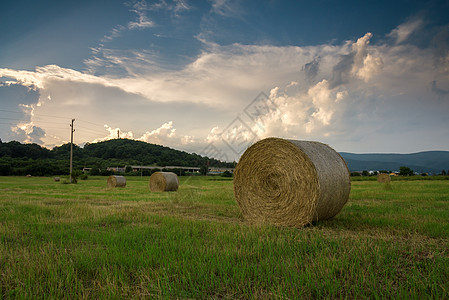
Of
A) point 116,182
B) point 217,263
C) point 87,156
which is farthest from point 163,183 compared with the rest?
point 87,156

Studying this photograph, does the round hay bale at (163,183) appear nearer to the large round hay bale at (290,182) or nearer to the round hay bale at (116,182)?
the round hay bale at (116,182)

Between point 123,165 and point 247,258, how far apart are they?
177 feet

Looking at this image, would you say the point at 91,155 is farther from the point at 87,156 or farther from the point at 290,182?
the point at 290,182

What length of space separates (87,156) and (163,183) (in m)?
→ 47.2

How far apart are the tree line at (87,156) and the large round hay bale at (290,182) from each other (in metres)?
36.7

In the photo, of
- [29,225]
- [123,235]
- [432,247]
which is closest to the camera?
[432,247]

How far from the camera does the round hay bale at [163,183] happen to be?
61.4ft

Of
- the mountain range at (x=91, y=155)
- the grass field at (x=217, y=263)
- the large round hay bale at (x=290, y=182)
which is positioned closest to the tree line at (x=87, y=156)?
the mountain range at (x=91, y=155)

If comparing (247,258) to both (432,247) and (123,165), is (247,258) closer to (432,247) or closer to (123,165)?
(432,247)

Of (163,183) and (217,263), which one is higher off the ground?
(163,183)

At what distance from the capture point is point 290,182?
7.51 meters

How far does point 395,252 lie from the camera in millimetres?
4324

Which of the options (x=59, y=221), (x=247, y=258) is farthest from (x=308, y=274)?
(x=59, y=221)

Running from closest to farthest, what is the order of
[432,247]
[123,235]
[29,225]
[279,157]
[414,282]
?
[414,282] < [432,247] < [123,235] < [29,225] < [279,157]
